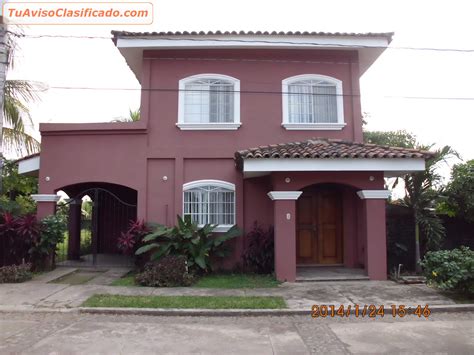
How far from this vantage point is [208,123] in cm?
1071

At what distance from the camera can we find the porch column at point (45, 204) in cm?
1054

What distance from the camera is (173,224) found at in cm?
1048

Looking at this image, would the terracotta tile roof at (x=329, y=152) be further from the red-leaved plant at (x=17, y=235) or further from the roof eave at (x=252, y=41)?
the red-leaved plant at (x=17, y=235)

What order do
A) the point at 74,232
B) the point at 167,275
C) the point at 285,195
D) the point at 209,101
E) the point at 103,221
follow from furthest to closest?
1. the point at 103,221
2. the point at 74,232
3. the point at 209,101
4. the point at 285,195
5. the point at 167,275

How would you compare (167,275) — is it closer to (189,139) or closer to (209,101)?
(189,139)

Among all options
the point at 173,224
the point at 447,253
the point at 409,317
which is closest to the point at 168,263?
the point at 173,224

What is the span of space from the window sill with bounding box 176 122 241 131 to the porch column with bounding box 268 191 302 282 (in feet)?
8.11

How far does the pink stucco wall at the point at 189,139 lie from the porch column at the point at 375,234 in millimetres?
1070

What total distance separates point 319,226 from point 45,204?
7166mm

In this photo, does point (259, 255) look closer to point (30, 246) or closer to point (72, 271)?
point (72, 271)

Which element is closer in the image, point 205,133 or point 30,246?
point 30,246

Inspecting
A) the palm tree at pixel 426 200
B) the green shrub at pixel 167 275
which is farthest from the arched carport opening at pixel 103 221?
the palm tree at pixel 426 200

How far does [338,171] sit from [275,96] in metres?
2.98
